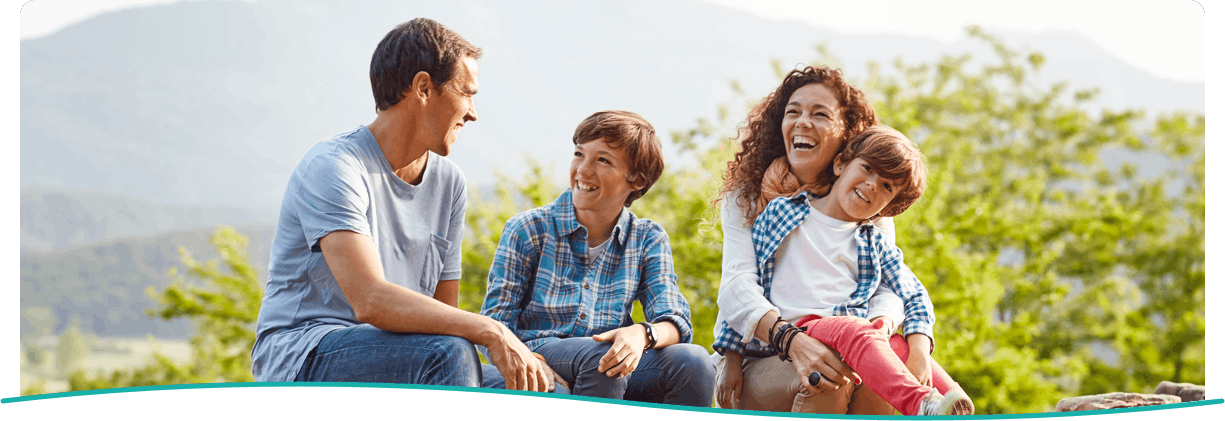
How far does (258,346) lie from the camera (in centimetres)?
257

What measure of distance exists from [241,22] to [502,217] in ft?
12.7

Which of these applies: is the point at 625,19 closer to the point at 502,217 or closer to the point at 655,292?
the point at 502,217

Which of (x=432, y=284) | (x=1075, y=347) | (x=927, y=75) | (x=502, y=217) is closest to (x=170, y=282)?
(x=502, y=217)

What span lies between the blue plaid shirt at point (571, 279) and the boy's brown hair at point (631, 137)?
164 millimetres

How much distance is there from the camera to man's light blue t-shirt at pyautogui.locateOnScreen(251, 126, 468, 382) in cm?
240

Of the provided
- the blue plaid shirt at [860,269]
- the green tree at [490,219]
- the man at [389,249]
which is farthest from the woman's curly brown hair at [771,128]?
the green tree at [490,219]

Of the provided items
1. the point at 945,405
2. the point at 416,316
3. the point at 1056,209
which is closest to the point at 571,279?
the point at 416,316

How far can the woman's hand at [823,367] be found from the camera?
8.05 ft

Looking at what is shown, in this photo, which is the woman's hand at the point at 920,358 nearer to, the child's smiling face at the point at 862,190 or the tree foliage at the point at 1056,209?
the child's smiling face at the point at 862,190

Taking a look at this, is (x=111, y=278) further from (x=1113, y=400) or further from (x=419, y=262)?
(x=1113, y=400)

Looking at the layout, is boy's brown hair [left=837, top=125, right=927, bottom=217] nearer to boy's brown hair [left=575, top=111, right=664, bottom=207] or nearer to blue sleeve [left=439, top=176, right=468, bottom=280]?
boy's brown hair [left=575, top=111, right=664, bottom=207]

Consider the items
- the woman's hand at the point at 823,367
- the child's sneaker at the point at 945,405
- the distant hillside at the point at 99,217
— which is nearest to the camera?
the child's sneaker at the point at 945,405

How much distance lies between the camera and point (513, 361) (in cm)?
232

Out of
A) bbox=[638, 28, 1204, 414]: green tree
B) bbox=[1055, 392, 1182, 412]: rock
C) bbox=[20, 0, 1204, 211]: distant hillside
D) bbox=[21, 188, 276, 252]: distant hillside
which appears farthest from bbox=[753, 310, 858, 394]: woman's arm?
bbox=[21, 188, 276, 252]: distant hillside
